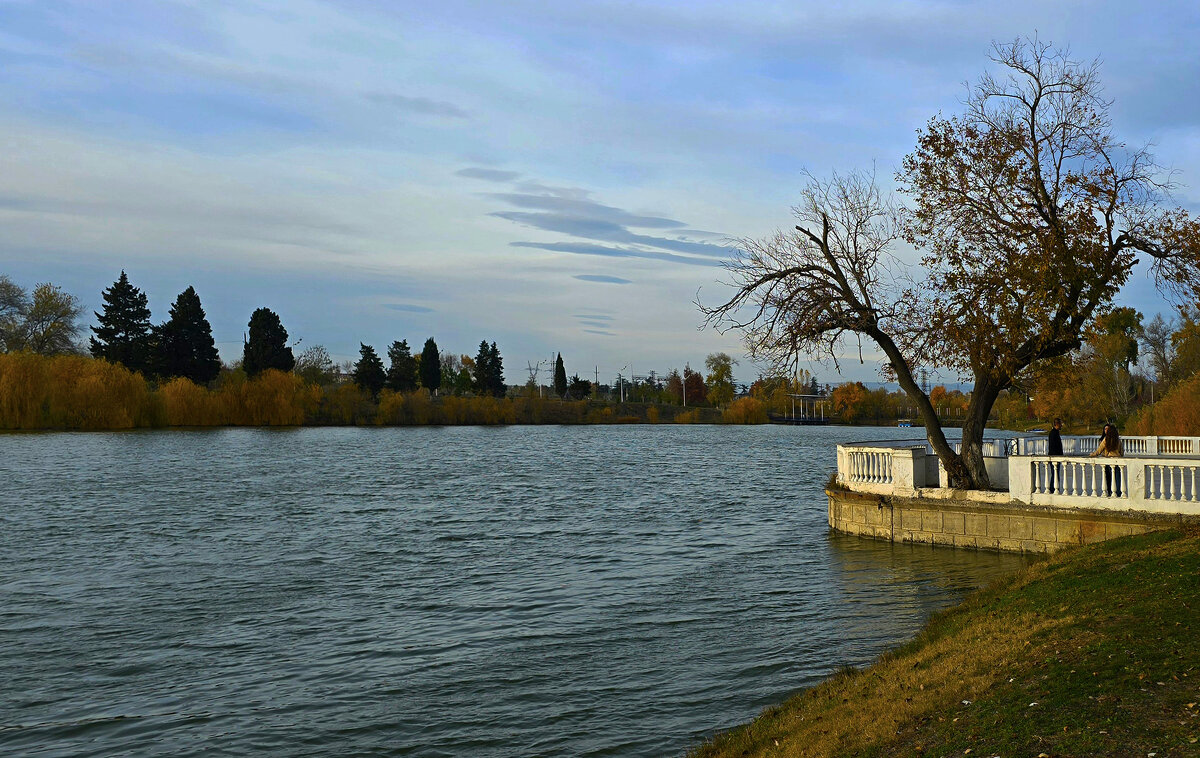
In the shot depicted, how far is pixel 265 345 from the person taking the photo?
349 feet

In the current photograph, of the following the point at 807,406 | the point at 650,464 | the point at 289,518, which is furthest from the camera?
the point at 807,406

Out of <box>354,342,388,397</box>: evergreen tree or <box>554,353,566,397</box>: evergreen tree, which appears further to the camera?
<box>554,353,566,397</box>: evergreen tree

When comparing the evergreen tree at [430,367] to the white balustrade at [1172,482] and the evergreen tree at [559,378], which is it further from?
the white balustrade at [1172,482]

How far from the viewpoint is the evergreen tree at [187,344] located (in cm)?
9688

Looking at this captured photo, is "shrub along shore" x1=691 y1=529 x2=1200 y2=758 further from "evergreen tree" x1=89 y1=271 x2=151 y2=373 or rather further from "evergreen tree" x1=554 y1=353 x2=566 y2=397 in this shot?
"evergreen tree" x1=554 y1=353 x2=566 y2=397

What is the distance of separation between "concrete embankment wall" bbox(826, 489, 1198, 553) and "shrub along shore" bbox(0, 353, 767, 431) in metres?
72.6

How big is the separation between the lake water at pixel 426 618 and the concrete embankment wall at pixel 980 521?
510 millimetres

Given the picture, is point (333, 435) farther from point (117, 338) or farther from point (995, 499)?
point (995, 499)

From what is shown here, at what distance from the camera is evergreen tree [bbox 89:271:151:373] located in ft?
309

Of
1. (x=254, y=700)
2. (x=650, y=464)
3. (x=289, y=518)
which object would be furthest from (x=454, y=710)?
(x=650, y=464)

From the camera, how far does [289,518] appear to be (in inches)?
1079

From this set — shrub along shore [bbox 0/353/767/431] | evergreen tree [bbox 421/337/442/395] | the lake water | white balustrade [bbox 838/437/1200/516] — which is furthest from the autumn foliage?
evergreen tree [bbox 421/337/442/395]

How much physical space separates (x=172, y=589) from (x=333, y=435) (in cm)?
7058

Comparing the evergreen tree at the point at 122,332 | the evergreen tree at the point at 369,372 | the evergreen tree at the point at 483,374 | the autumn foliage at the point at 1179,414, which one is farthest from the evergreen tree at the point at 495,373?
the autumn foliage at the point at 1179,414
